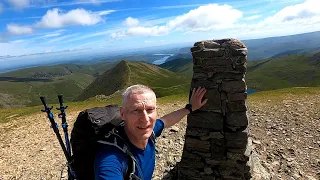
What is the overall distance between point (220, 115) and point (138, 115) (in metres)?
6.26

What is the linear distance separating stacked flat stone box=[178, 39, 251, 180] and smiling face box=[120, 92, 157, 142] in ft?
18.7

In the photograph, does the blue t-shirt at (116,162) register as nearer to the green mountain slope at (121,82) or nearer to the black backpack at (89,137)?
the black backpack at (89,137)

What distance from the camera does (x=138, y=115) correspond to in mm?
5344

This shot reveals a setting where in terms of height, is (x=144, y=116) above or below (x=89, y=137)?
above

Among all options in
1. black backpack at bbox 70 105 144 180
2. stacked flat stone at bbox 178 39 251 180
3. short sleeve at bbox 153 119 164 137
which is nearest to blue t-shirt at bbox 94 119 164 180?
black backpack at bbox 70 105 144 180

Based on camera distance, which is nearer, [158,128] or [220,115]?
[158,128]

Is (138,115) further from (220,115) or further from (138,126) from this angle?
(220,115)

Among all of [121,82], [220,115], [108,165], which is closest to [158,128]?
[108,165]

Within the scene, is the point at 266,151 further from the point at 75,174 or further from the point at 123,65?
the point at 123,65

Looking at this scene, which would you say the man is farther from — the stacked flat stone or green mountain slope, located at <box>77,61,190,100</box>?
green mountain slope, located at <box>77,61,190,100</box>

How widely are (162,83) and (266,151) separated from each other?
562 feet

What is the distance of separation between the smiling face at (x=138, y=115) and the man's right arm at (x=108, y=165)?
643 mm

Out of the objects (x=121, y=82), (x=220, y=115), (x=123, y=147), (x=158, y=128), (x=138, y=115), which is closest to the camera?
(x=123, y=147)

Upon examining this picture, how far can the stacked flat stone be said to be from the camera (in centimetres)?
1044
